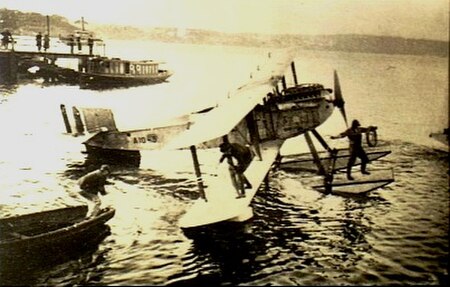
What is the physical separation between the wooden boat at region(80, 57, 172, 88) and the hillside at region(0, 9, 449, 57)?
4.34 m

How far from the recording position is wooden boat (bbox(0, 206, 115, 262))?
1110 centimetres

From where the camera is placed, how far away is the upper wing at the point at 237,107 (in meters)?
11.3

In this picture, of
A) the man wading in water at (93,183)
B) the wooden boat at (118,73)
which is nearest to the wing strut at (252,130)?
the man wading in water at (93,183)

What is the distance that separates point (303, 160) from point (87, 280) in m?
9.60

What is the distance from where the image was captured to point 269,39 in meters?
13.2

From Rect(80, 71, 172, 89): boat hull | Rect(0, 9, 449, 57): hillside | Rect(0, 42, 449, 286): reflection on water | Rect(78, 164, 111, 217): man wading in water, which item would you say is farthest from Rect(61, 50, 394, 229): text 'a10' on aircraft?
Rect(80, 71, 172, 89): boat hull

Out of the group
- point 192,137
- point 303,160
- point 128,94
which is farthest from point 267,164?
point 128,94

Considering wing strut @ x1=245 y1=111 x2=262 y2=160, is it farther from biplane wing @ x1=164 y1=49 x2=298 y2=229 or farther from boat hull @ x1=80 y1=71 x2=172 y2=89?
boat hull @ x1=80 y1=71 x2=172 y2=89

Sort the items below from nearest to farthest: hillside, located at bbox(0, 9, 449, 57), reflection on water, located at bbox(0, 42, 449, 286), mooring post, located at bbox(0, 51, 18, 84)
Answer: reflection on water, located at bbox(0, 42, 449, 286) < hillside, located at bbox(0, 9, 449, 57) < mooring post, located at bbox(0, 51, 18, 84)

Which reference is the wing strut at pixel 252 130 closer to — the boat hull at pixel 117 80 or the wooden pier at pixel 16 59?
the boat hull at pixel 117 80

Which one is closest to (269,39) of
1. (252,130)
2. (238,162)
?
(252,130)

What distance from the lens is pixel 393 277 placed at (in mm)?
Result: 10312

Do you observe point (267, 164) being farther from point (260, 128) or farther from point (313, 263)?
point (313, 263)

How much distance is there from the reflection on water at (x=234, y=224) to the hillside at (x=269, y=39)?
15.1 inches
